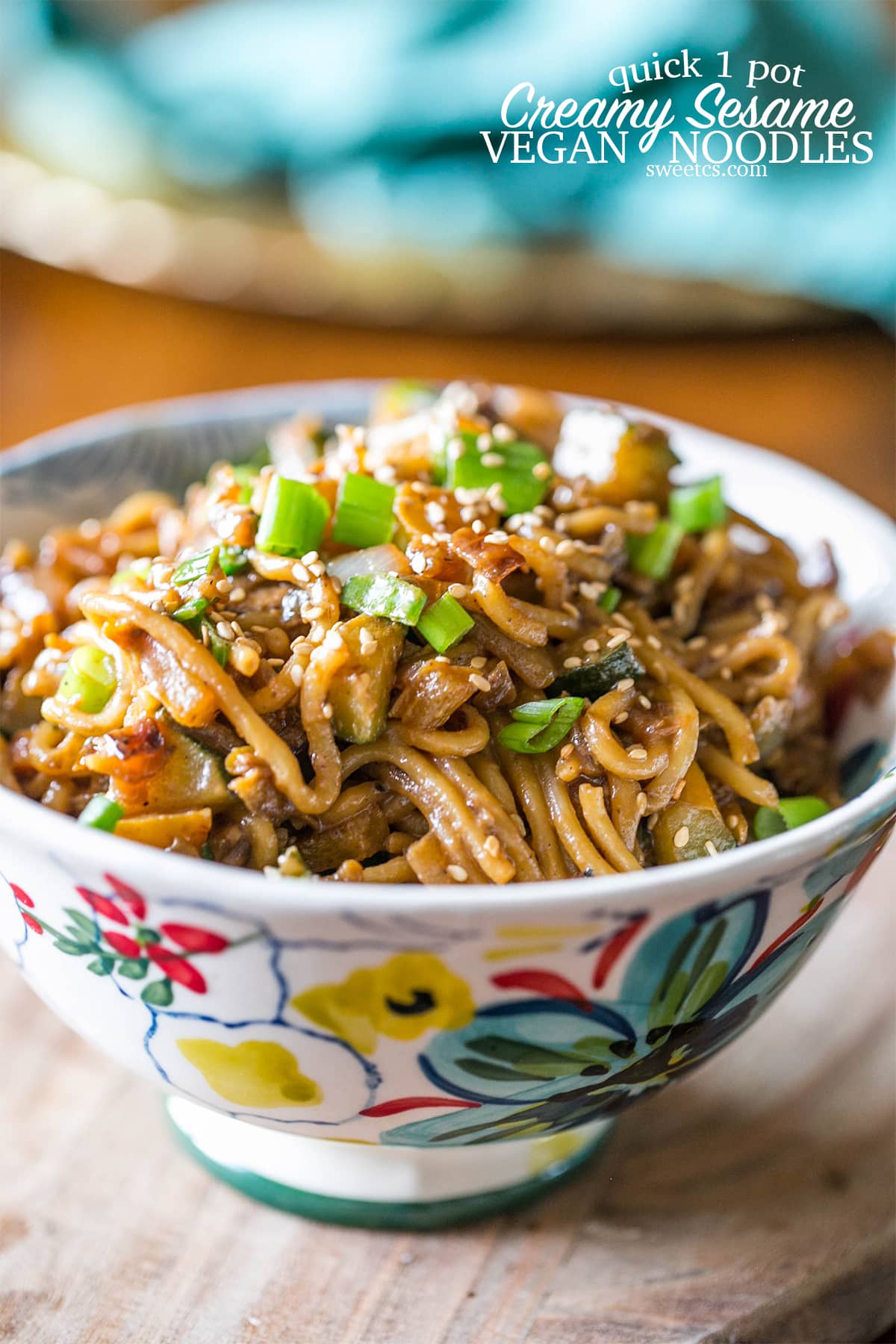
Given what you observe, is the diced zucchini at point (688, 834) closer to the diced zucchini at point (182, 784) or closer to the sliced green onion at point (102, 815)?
the diced zucchini at point (182, 784)

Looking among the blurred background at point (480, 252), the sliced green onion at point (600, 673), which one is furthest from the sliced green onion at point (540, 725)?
the blurred background at point (480, 252)

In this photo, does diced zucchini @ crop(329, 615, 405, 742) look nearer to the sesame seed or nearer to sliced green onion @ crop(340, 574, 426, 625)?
sliced green onion @ crop(340, 574, 426, 625)

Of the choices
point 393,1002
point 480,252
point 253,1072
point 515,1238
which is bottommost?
point 515,1238

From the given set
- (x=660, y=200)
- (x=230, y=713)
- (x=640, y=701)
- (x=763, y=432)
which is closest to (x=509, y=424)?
(x=640, y=701)

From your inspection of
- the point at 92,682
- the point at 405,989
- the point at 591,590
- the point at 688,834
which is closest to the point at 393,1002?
the point at 405,989

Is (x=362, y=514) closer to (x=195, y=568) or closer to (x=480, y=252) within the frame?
(x=195, y=568)

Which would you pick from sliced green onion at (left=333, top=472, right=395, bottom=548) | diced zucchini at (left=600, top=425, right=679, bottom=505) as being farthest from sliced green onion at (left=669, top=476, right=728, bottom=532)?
sliced green onion at (left=333, top=472, right=395, bottom=548)
